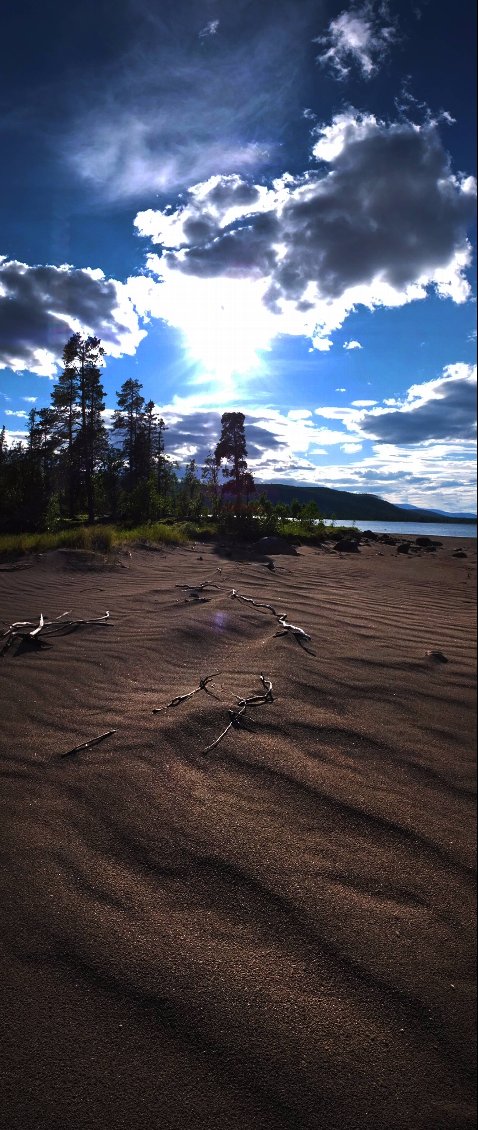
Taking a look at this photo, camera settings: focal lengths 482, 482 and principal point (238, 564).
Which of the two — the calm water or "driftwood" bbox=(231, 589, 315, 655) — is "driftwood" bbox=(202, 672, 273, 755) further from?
the calm water

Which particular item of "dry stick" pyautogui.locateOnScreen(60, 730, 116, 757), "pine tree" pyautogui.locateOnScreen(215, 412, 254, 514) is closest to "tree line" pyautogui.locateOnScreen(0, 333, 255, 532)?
"pine tree" pyautogui.locateOnScreen(215, 412, 254, 514)

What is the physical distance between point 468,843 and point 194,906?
3.46 ft

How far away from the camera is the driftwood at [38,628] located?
3.56 metres

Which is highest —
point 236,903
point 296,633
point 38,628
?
point 38,628

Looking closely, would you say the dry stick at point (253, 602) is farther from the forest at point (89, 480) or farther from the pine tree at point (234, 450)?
the pine tree at point (234, 450)

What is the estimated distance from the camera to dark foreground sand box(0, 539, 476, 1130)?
3.28ft

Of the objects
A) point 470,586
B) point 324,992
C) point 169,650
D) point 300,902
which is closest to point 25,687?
point 169,650

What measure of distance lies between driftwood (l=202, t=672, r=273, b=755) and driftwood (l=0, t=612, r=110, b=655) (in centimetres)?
174

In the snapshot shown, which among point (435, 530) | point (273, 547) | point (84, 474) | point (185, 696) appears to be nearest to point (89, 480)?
point (84, 474)

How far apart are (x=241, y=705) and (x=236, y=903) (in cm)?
129

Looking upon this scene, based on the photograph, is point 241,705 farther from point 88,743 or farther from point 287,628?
point 287,628

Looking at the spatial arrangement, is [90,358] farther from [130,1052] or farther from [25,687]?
[130,1052]

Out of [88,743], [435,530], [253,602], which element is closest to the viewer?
[88,743]

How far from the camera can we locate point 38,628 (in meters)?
3.79
